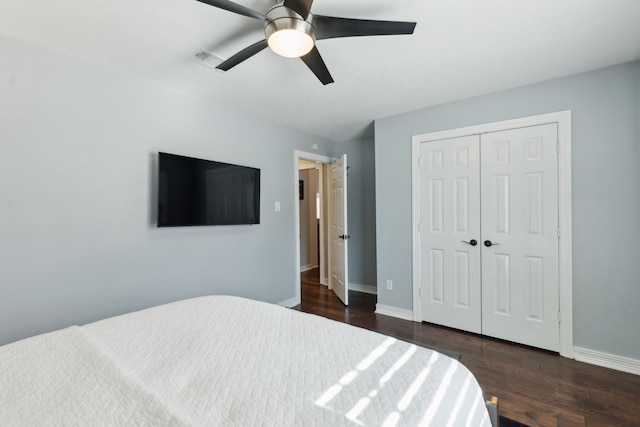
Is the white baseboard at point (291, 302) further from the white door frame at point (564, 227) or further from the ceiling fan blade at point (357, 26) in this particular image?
the ceiling fan blade at point (357, 26)

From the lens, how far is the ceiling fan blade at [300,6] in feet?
4.22

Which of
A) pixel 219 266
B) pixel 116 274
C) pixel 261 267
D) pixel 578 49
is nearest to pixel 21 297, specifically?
pixel 116 274

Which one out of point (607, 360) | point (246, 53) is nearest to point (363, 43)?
point (246, 53)

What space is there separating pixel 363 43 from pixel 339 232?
2469 mm

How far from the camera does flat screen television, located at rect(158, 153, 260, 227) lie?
A: 243cm

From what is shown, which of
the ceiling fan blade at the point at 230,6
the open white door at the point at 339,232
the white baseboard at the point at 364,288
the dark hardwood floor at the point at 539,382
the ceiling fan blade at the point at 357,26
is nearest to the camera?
the ceiling fan blade at the point at 230,6

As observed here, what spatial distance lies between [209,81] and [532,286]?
340cm

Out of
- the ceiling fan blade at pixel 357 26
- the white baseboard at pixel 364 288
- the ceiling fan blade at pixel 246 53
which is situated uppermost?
the ceiling fan blade at pixel 246 53

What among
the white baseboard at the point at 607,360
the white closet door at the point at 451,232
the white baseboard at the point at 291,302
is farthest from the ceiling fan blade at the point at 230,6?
→ the white baseboard at the point at 607,360

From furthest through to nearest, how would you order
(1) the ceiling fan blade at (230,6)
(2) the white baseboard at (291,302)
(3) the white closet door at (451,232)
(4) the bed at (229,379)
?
(2) the white baseboard at (291,302), (3) the white closet door at (451,232), (1) the ceiling fan blade at (230,6), (4) the bed at (229,379)

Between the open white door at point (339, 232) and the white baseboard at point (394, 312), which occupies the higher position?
the open white door at point (339, 232)

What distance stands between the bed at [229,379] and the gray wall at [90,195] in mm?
986

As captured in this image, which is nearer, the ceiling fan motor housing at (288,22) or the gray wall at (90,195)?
the ceiling fan motor housing at (288,22)

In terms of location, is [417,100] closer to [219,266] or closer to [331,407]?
[219,266]
